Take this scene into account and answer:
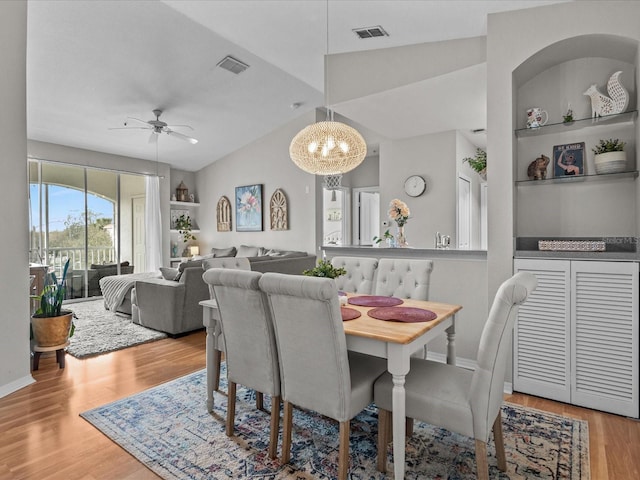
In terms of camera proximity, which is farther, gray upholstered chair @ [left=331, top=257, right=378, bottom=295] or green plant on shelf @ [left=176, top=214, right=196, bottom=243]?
green plant on shelf @ [left=176, top=214, right=196, bottom=243]

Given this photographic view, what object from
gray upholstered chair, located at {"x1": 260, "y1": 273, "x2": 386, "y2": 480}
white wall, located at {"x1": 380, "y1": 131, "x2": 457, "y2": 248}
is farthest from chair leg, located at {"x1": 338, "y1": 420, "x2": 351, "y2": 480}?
white wall, located at {"x1": 380, "y1": 131, "x2": 457, "y2": 248}

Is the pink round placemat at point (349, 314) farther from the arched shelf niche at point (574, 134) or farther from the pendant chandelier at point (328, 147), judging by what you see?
the arched shelf niche at point (574, 134)

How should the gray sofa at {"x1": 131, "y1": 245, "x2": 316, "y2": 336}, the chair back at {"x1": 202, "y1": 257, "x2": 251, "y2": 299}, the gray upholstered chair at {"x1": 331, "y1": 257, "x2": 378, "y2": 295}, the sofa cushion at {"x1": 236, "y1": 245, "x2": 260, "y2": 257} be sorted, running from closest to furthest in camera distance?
the gray upholstered chair at {"x1": 331, "y1": 257, "x2": 378, "y2": 295}
the chair back at {"x1": 202, "y1": 257, "x2": 251, "y2": 299}
the gray sofa at {"x1": 131, "y1": 245, "x2": 316, "y2": 336}
the sofa cushion at {"x1": 236, "y1": 245, "x2": 260, "y2": 257}

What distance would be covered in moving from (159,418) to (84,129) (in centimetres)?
517

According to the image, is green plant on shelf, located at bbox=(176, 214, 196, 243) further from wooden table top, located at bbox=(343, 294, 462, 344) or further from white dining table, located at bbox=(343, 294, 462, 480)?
white dining table, located at bbox=(343, 294, 462, 480)

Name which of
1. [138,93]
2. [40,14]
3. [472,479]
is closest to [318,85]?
[138,93]

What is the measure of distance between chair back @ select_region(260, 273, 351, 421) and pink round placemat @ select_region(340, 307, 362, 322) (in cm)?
33

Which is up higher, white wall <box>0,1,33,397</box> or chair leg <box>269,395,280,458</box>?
white wall <box>0,1,33,397</box>

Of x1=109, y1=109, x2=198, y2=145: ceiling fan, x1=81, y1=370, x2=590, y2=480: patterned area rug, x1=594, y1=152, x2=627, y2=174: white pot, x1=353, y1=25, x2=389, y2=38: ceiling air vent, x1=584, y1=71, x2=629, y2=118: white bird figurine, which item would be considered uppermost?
x1=353, y1=25, x2=389, y2=38: ceiling air vent

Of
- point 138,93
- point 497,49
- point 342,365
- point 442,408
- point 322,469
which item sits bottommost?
point 322,469

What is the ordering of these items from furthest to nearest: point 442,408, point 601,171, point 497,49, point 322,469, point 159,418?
point 497,49
point 601,171
point 159,418
point 322,469
point 442,408

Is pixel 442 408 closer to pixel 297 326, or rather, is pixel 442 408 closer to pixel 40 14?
pixel 297 326

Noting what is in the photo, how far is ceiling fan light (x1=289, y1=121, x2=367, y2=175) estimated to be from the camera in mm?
3049

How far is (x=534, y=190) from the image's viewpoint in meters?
3.03
